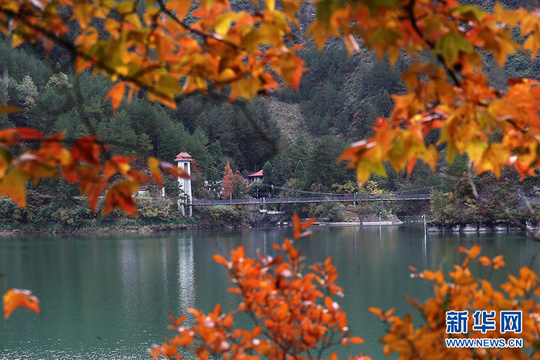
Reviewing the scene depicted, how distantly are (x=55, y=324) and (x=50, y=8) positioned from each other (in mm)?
6209

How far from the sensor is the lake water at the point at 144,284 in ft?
17.7

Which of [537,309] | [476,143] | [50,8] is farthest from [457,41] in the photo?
[537,309]

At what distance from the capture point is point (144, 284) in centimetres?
845

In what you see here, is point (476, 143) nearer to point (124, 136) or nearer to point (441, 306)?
point (441, 306)

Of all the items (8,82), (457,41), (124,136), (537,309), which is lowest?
(537,309)

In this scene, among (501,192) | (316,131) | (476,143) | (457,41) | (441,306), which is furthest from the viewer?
(316,131)

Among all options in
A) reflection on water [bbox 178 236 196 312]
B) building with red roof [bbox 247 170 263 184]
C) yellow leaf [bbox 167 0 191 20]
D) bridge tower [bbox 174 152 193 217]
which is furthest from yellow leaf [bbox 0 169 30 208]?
building with red roof [bbox 247 170 263 184]

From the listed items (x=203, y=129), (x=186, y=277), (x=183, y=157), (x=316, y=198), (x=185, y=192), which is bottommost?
(x=186, y=277)

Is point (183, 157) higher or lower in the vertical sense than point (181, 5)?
higher

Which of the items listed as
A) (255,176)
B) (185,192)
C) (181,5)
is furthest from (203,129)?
(181,5)

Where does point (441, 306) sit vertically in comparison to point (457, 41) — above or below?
below

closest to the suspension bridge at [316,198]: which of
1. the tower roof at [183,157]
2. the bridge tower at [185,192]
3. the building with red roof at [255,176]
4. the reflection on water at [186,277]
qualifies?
the bridge tower at [185,192]

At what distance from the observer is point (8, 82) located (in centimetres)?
2319

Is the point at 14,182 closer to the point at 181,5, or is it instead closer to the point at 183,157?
the point at 181,5
